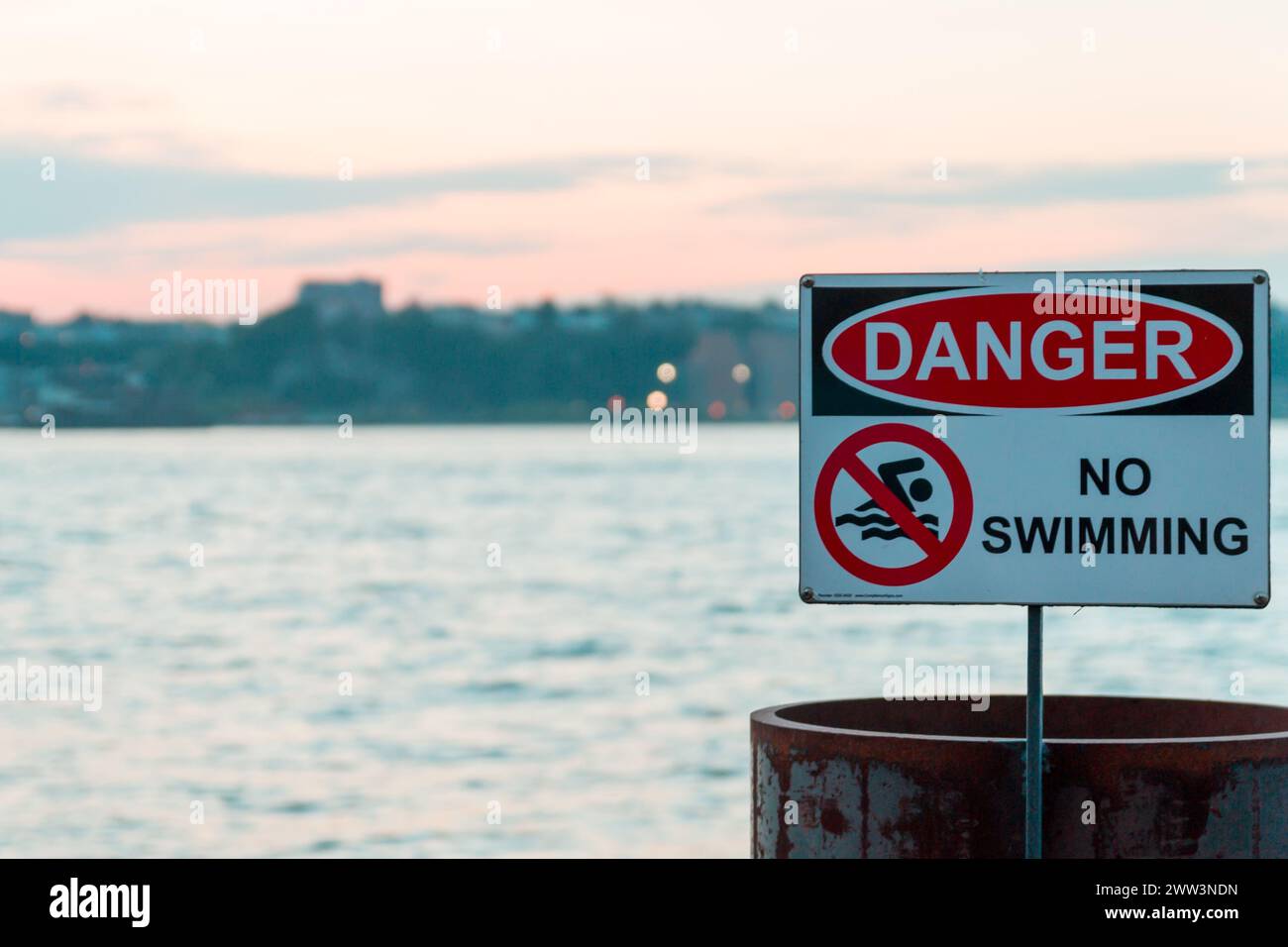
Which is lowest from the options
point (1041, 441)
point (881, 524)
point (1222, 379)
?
point (881, 524)

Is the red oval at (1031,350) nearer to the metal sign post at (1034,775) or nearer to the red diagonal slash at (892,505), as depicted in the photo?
the red diagonal slash at (892,505)

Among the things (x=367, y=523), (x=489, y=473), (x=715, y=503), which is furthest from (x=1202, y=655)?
(x=489, y=473)

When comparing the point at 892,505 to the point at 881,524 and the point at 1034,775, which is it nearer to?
the point at 881,524

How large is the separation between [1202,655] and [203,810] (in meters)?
28.5

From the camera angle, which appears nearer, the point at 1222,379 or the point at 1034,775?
the point at 1222,379

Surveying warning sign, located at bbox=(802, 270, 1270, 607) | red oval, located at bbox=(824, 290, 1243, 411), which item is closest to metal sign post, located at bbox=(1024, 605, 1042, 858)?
warning sign, located at bbox=(802, 270, 1270, 607)

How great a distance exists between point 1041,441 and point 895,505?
0.40 m

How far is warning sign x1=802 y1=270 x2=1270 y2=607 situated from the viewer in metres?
4.45

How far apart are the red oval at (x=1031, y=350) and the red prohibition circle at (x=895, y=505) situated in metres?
0.10

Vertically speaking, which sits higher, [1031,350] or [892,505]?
[1031,350]

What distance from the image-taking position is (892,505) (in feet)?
14.9

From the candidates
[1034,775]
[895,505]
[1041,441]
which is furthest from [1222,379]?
[1034,775]

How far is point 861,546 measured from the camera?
4.55 meters
